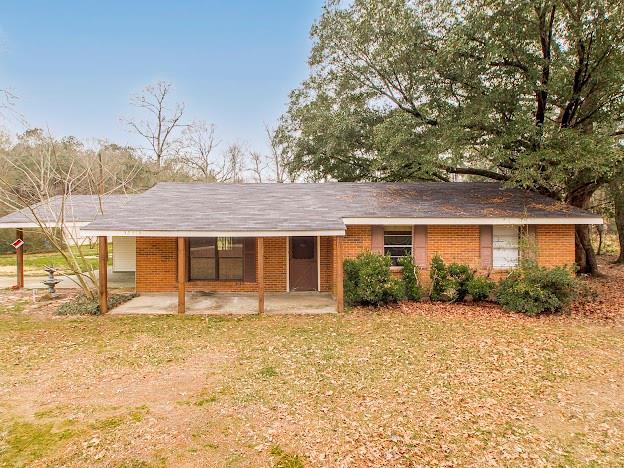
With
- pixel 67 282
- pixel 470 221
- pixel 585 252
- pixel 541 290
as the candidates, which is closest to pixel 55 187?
pixel 67 282

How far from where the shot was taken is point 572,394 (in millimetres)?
5574

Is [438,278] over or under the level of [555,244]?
under

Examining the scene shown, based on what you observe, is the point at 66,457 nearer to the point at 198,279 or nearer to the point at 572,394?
the point at 572,394

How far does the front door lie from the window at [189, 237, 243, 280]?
1.75m

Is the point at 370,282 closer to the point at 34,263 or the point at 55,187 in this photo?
the point at 34,263

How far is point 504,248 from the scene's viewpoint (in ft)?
39.0

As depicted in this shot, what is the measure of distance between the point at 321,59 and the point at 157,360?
50.8 ft

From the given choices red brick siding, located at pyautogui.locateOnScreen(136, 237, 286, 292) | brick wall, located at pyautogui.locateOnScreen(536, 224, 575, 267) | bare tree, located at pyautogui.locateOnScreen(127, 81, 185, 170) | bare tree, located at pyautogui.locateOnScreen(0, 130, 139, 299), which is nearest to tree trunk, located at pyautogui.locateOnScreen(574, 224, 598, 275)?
brick wall, located at pyautogui.locateOnScreen(536, 224, 575, 267)

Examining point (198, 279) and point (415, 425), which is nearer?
point (415, 425)

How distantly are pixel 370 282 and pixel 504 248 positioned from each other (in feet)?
15.6

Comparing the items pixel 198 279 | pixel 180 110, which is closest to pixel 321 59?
pixel 198 279

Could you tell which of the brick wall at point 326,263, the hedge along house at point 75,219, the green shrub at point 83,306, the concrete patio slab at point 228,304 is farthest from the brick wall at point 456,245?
the hedge along house at point 75,219

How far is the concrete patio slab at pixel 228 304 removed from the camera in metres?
10.4

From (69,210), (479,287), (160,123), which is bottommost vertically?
(479,287)
